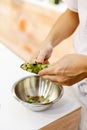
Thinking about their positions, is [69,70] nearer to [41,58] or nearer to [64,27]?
[41,58]

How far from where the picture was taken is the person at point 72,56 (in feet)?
2.92

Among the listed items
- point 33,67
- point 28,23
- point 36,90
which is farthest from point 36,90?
point 28,23

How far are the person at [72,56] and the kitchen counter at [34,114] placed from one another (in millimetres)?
78

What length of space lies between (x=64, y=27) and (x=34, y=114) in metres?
0.48

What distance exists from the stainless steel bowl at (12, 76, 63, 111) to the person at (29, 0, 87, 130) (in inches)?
3.9

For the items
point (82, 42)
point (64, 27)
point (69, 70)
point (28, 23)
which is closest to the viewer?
point (69, 70)

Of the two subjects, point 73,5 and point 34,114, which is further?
point 73,5

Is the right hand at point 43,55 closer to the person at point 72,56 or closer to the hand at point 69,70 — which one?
the person at point 72,56

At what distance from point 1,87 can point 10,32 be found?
2.22 metres

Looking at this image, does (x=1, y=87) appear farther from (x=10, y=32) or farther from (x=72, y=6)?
(x=10, y=32)

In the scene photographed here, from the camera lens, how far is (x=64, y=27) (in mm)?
1252

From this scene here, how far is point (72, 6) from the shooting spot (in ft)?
3.86

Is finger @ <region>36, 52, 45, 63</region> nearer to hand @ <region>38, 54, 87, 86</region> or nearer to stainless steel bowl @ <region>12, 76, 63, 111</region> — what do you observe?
stainless steel bowl @ <region>12, 76, 63, 111</region>

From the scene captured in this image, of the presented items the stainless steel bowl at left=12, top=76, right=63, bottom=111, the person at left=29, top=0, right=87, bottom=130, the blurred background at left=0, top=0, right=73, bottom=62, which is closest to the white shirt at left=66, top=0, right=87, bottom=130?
the person at left=29, top=0, right=87, bottom=130
